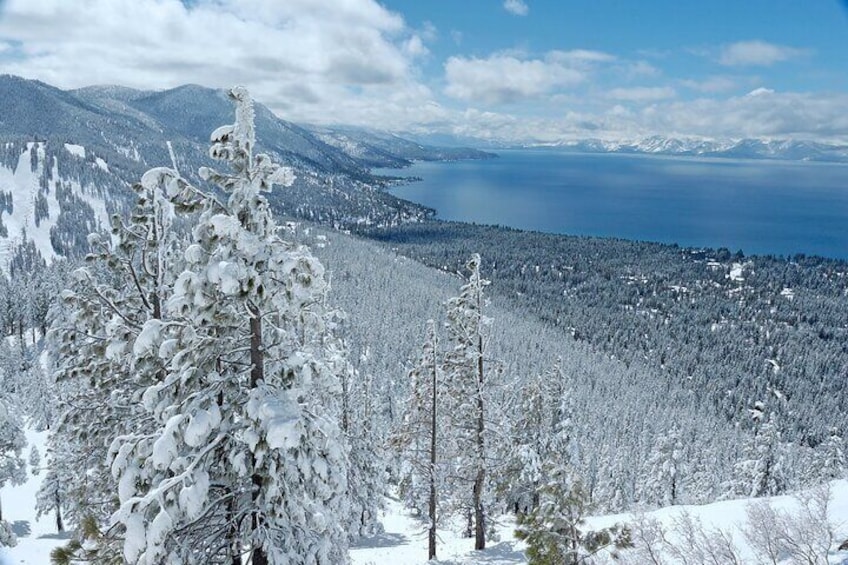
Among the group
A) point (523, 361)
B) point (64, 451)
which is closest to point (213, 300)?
point (64, 451)

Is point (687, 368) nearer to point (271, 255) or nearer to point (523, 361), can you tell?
point (523, 361)

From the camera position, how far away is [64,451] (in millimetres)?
42250

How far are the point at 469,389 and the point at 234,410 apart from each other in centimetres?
1456

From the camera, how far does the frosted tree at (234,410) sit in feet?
23.4

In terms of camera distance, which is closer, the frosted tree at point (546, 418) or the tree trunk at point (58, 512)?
the frosted tree at point (546, 418)

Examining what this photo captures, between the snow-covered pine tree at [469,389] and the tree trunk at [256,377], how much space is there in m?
12.6

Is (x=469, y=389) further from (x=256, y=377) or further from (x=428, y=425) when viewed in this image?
(x=256, y=377)

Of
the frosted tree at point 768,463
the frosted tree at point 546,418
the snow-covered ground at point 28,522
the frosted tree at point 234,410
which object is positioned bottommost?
the snow-covered ground at point 28,522

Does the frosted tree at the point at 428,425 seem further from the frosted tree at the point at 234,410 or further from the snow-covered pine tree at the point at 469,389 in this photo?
the frosted tree at the point at 234,410

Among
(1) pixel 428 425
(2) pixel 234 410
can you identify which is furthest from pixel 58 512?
(2) pixel 234 410

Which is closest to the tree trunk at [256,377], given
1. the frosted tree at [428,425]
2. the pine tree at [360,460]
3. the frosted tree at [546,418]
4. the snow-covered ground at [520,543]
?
the snow-covered ground at [520,543]

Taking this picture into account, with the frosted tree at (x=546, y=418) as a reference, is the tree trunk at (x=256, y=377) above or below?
above

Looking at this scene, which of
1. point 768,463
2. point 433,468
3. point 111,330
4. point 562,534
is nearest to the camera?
point 111,330

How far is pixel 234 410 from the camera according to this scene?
26.4ft
